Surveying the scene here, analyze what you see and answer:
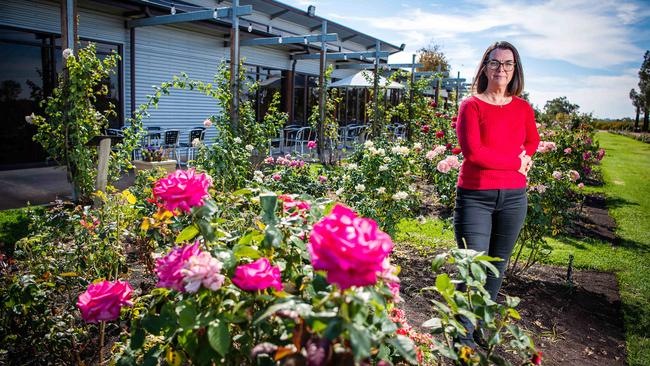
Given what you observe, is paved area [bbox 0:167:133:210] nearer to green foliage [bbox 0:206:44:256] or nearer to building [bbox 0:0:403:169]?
green foliage [bbox 0:206:44:256]

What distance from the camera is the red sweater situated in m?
2.66

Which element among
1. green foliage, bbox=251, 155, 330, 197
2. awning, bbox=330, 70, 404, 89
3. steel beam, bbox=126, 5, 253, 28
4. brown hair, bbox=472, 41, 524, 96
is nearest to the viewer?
brown hair, bbox=472, 41, 524, 96

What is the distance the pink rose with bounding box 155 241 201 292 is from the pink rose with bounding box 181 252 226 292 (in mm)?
→ 23

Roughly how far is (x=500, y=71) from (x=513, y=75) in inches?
5.9

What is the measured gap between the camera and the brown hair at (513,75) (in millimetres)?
2771

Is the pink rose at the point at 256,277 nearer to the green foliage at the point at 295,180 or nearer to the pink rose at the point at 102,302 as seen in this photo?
the pink rose at the point at 102,302

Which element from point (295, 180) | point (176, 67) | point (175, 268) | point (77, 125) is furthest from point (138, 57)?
point (175, 268)


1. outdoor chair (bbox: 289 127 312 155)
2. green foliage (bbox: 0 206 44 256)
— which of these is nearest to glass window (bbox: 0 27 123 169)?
green foliage (bbox: 0 206 44 256)

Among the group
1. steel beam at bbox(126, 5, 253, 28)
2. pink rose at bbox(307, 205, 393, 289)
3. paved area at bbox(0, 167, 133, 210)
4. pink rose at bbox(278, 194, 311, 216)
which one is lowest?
paved area at bbox(0, 167, 133, 210)

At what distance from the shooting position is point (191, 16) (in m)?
9.43

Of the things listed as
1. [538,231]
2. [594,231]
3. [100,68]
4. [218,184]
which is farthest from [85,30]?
[594,231]

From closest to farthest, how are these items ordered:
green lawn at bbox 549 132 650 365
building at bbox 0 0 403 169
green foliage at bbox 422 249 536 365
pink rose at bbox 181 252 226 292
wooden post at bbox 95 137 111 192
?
1. pink rose at bbox 181 252 226 292
2. green foliage at bbox 422 249 536 365
3. green lawn at bbox 549 132 650 365
4. wooden post at bbox 95 137 111 192
5. building at bbox 0 0 403 169

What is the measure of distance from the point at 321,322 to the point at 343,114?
66.4 feet

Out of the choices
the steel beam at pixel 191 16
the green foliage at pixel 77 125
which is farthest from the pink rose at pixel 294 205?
the steel beam at pixel 191 16
